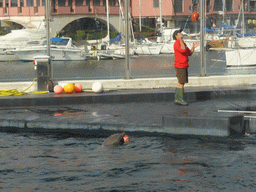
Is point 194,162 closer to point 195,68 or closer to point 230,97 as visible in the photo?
point 230,97

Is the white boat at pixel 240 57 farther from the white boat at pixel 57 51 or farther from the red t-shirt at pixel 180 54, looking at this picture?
the white boat at pixel 57 51

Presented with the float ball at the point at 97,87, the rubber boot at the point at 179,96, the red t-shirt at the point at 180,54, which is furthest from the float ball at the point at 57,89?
the red t-shirt at the point at 180,54

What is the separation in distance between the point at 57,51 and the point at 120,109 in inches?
297

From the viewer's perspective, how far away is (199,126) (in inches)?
354

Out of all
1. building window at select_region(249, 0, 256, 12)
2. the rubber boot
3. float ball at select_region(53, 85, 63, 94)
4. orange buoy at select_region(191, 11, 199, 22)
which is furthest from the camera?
building window at select_region(249, 0, 256, 12)

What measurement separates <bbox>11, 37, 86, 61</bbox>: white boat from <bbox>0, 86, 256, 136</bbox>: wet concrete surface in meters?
1.86

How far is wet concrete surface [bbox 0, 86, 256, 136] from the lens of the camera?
9281 millimetres

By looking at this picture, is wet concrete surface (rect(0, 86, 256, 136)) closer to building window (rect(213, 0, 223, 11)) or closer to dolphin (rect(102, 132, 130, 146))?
dolphin (rect(102, 132, 130, 146))

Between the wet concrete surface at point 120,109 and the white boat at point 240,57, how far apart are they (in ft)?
5.70

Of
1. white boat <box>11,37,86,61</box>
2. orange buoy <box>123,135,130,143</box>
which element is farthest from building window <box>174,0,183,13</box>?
orange buoy <box>123,135,130,143</box>

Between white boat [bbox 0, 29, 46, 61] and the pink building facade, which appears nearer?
the pink building facade

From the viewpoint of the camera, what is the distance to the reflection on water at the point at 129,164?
6348mm

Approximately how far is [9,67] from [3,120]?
525 cm

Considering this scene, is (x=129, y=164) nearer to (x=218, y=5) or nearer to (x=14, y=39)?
(x=218, y=5)
